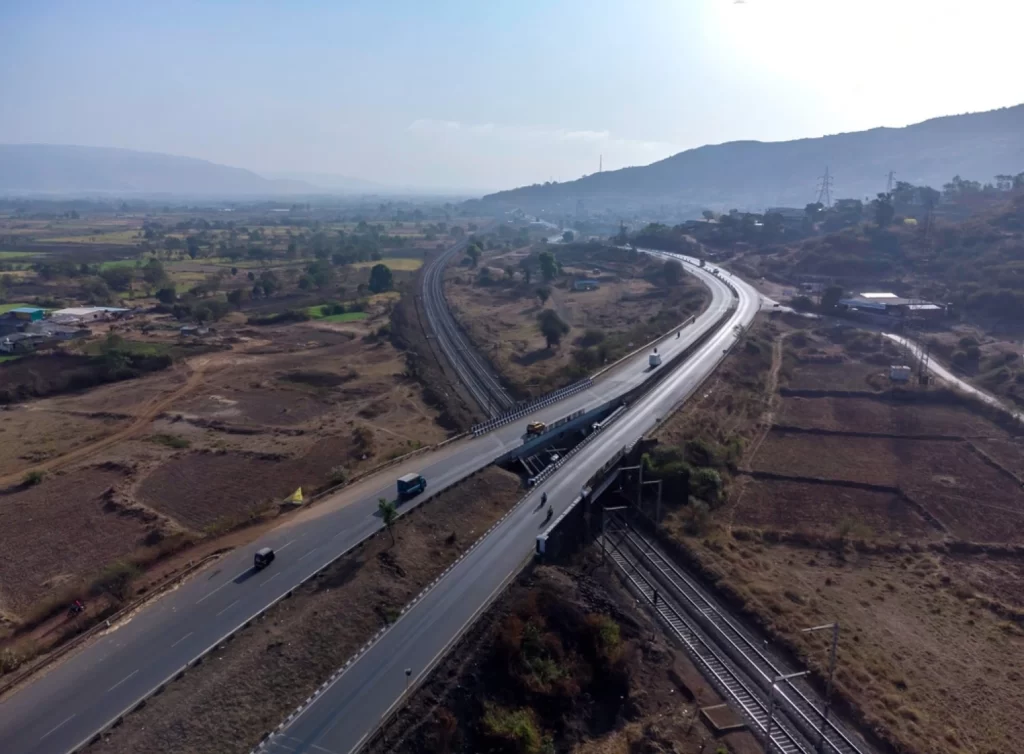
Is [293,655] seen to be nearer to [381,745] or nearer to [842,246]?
[381,745]

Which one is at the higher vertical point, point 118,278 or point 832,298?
point 832,298

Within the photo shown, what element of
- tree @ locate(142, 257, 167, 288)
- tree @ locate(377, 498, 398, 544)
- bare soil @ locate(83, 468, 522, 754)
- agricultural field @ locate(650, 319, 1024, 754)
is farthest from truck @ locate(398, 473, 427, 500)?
tree @ locate(142, 257, 167, 288)

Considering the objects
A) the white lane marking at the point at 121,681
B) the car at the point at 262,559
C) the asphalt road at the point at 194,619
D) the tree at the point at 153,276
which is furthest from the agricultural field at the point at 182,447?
the tree at the point at 153,276

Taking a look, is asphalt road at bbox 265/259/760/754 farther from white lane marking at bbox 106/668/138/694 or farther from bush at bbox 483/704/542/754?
white lane marking at bbox 106/668/138/694

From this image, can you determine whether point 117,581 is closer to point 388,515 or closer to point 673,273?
point 388,515

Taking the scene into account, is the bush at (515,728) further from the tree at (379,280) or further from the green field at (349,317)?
the tree at (379,280)

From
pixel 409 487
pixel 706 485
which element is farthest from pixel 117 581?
pixel 706 485

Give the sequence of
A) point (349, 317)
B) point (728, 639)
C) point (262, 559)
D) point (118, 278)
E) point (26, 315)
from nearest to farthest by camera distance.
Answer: point (728, 639) < point (262, 559) < point (26, 315) < point (349, 317) < point (118, 278)
